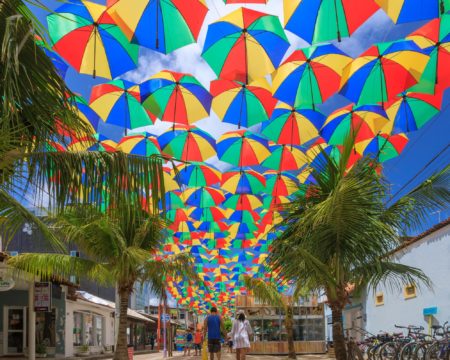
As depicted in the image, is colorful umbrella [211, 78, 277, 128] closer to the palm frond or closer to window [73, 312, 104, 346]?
the palm frond

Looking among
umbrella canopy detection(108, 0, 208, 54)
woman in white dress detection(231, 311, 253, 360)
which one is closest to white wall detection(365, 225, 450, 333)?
woman in white dress detection(231, 311, 253, 360)

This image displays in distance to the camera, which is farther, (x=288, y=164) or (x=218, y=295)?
(x=218, y=295)

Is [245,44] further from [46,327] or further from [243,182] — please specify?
[46,327]

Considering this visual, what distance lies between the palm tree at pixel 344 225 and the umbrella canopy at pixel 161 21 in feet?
13.3

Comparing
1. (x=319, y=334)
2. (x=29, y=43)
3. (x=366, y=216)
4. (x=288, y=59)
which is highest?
(x=288, y=59)

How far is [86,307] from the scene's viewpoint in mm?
29859

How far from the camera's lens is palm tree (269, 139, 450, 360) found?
8.12 m

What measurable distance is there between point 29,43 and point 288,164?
15569 millimetres

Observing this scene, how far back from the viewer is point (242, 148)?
1847 centimetres

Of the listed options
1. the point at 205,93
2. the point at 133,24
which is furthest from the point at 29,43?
the point at 205,93

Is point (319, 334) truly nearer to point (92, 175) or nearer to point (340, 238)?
point (340, 238)

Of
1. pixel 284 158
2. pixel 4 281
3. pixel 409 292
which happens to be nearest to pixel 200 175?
pixel 284 158

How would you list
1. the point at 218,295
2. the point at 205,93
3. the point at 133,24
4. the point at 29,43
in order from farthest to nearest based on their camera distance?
the point at 218,295, the point at 205,93, the point at 133,24, the point at 29,43

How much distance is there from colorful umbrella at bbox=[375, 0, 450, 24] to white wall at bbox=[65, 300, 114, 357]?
20893mm
